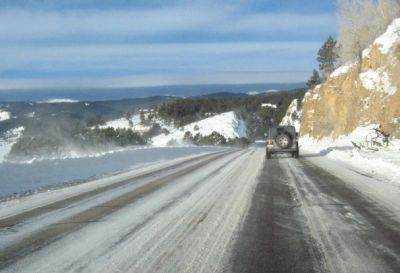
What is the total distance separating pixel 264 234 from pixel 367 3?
44.3 m

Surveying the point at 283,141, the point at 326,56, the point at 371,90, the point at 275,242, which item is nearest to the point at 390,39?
the point at 371,90

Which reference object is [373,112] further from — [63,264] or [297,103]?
[297,103]

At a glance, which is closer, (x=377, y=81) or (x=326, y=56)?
(x=377, y=81)

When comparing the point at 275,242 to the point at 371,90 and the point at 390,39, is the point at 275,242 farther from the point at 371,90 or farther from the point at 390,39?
the point at 371,90

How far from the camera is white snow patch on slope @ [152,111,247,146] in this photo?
15100 cm

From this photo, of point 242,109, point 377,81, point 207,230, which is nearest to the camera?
point 207,230

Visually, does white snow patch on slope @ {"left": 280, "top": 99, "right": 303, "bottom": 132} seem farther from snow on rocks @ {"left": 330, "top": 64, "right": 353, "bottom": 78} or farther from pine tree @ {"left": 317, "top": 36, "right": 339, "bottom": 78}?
snow on rocks @ {"left": 330, "top": 64, "right": 353, "bottom": 78}

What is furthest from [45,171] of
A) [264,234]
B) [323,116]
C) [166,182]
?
[323,116]

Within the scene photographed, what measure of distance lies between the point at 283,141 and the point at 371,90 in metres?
17.3

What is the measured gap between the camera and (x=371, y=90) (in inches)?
1668

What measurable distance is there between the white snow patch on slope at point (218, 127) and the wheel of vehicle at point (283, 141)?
112047 millimetres

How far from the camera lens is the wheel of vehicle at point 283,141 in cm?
2833

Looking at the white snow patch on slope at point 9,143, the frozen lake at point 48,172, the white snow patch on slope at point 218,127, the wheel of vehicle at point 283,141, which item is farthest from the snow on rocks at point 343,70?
the white snow patch on slope at point 218,127

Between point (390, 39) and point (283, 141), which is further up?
point (390, 39)
